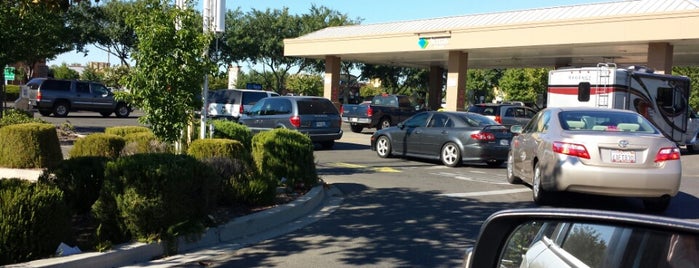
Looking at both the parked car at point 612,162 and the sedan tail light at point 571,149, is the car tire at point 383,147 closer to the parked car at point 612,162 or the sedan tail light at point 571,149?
the parked car at point 612,162

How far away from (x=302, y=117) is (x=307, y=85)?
40.5 m

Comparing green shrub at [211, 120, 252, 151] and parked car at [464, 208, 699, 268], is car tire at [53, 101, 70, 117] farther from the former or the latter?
parked car at [464, 208, 699, 268]

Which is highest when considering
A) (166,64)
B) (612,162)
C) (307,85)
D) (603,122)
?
(307,85)

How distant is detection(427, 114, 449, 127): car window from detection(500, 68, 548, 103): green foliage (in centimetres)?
5381

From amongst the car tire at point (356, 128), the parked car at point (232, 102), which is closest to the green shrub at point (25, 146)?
the parked car at point (232, 102)

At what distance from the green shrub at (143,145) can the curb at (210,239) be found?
2.44 m

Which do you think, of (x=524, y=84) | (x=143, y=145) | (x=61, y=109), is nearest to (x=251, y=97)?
(x=61, y=109)

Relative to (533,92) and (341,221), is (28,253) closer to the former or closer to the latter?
(341,221)

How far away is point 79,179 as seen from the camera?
7.15 metres

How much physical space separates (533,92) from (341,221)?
63012 millimetres

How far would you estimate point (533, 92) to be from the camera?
222ft

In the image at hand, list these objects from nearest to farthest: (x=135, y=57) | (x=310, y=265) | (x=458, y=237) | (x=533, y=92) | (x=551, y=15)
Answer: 1. (x=310, y=265)
2. (x=458, y=237)
3. (x=135, y=57)
4. (x=551, y=15)
5. (x=533, y=92)

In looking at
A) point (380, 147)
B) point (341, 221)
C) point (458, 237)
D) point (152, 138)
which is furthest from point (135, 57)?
point (380, 147)

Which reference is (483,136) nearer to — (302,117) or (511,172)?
(511,172)
